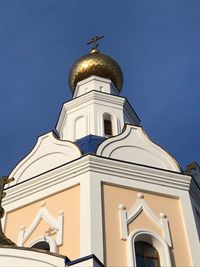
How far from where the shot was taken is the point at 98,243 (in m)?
8.82

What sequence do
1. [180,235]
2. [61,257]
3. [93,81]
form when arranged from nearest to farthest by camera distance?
1. [61,257]
2. [180,235]
3. [93,81]

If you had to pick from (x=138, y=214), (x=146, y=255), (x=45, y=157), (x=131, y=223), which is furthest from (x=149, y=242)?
(x=45, y=157)

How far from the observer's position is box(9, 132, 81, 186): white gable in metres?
11.2

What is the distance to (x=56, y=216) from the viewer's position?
9.83 meters

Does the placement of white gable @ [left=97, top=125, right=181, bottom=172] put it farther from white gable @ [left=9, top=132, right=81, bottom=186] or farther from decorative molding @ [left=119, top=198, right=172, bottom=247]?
decorative molding @ [left=119, top=198, right=172, bottom=247]

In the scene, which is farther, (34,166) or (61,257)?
(34,166)

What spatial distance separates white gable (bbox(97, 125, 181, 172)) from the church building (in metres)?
0.02

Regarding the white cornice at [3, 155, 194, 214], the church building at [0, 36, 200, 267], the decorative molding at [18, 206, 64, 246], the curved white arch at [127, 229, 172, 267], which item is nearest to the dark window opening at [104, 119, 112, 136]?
the church building at [0, 36, 200, 267]

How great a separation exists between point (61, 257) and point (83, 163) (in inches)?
119

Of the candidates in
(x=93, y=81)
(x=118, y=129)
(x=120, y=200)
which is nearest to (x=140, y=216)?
(x=120, y=200)

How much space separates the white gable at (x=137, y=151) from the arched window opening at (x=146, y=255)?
2.13m

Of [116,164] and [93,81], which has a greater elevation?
[93,81]

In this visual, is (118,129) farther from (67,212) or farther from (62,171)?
(67,212)

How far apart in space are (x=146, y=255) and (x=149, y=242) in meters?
0.30
